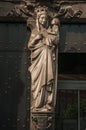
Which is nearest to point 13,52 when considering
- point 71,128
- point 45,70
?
point 45,70

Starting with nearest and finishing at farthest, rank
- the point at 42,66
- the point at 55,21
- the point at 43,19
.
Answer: the point at 42,66, the point at 43,19, the point at 55,21

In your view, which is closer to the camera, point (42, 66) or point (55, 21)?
point (42, 66)

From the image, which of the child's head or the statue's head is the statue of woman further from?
the child's head

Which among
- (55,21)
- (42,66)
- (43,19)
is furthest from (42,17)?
(42,66)

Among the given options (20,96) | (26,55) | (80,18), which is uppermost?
(80,18)

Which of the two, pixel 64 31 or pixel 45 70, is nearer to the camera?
pixel 45 70

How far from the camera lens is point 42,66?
30.7ft

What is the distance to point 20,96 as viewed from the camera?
9.62 metres

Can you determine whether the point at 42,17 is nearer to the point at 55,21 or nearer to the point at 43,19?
the point at 43,19

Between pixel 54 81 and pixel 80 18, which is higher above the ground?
pixel 80 18

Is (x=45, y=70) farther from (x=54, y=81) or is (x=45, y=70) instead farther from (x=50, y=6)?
(x=50, y=6)

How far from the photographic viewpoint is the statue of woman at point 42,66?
929cm

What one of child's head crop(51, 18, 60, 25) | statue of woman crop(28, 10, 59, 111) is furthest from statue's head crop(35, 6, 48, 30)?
child's head crop(51, 18, 60, 25)

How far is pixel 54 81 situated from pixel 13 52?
1.01 metres
